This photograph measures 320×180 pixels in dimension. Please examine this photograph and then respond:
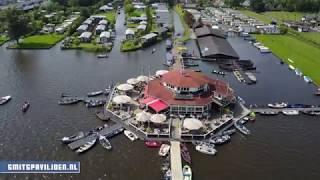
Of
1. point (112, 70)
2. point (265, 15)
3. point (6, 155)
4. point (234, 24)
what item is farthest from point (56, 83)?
point (265, 15)

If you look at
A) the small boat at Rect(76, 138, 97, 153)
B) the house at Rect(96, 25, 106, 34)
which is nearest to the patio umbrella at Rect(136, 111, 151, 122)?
the small boat at Rect(76, 138, 97, 153)

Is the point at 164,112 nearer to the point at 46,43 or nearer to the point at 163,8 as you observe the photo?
the point at 46,43

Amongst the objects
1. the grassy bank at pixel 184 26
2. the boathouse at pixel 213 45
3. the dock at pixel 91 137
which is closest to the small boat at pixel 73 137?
the dock at pixel 91 137

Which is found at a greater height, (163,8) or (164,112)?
(163,8)

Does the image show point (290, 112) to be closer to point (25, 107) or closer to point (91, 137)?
point (91, 137)

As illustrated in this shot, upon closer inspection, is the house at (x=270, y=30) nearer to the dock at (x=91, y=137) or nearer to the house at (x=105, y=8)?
the house at (x=105, y=8)

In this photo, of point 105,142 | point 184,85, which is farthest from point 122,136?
point 184,85
